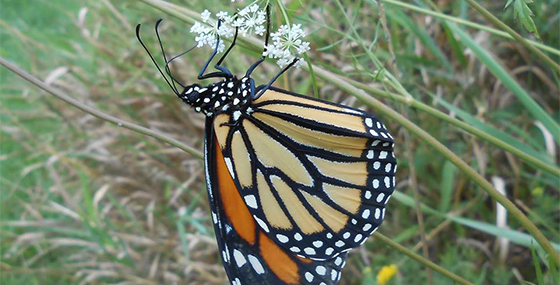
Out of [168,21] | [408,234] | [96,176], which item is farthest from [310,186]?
[96,176]

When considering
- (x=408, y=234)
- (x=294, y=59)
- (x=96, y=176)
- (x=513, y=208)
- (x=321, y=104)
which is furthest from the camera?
(x=96, y=176)

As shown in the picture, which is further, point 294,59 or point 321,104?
point 321,104

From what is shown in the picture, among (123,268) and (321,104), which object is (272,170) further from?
(123,268)

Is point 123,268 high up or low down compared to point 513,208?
up

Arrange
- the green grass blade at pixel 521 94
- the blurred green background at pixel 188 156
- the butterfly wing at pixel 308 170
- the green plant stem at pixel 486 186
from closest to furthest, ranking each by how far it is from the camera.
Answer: the green plant stem at pixel 486 186, the butterfly wing at pixel 308 170, the green grass blade at pixel 521 94, the blurred green background at pixel 188 156

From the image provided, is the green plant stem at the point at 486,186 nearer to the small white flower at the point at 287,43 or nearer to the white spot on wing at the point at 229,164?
the small white flower at the point at 287,43

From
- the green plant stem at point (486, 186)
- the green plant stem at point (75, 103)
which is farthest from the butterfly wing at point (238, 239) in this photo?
the green plant stem at point (486, 186)

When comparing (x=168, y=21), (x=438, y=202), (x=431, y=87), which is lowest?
(x=438, y=202)
